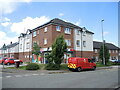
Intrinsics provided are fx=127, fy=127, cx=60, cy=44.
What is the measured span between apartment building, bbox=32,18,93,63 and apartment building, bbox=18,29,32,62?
9.87ft

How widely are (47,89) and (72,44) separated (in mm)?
23889

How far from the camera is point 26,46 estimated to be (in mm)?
37938

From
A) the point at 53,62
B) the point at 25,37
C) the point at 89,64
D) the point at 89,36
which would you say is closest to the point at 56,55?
the point at 53,62

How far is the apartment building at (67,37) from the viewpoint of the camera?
28.0 m

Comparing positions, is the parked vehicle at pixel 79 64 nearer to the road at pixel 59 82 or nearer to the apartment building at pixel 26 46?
the road at pixel 59 82

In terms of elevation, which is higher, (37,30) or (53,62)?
(37,30)

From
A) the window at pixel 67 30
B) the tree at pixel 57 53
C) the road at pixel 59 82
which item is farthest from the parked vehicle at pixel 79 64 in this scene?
the window at pixel 67 30

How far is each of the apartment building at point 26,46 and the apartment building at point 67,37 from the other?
3008 millimetres

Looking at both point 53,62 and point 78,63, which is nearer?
point 78,63

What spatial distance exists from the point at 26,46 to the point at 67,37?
47.5 ft

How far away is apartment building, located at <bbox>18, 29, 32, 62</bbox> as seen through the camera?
35719 millimetres

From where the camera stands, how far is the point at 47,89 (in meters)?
7.01

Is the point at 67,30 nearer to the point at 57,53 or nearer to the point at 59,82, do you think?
the point at 57,53

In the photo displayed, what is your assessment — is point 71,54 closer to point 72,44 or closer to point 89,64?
point 72,44
